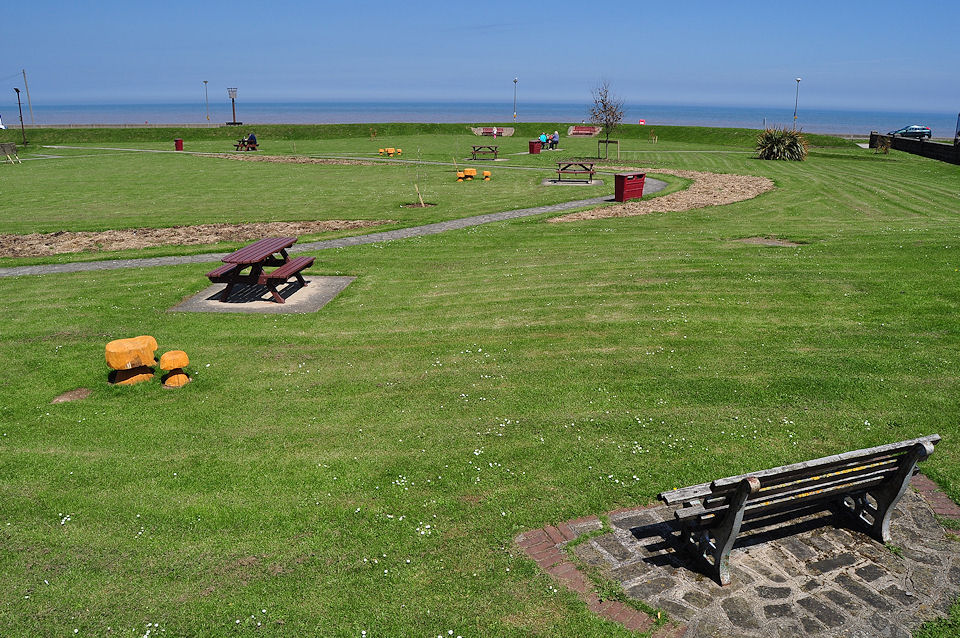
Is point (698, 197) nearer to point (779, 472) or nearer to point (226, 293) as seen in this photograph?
point (226, 293)

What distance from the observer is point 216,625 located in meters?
5.18

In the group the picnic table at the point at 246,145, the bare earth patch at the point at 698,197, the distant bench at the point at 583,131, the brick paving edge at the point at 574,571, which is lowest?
the brick paving edge at the point at 574,571

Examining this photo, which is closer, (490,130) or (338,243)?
(338,243)

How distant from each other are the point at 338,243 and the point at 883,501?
16.0 metres

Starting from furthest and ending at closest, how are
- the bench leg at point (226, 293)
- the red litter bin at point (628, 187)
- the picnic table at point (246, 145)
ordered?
the picnic table at point (246, 145)
the red litter bin at point (628, 187)
the bench leg at point (226, 293)

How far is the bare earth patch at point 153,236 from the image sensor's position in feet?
63.4

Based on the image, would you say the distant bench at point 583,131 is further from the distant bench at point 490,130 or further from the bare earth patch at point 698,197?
the bare earth patch at point 698,197

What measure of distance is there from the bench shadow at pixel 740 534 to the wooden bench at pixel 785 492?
0.40 feet

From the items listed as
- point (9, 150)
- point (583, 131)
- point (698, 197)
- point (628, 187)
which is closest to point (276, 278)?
point (628, 187)

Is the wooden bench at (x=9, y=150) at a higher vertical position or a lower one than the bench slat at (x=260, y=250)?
higher

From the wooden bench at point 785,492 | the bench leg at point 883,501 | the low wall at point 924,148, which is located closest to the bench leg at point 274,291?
the wooden bench at point 785,492

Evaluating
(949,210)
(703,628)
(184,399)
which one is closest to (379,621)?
(703,628)

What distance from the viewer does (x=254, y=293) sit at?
1432 cm

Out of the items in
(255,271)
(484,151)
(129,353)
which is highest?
(484,151)
